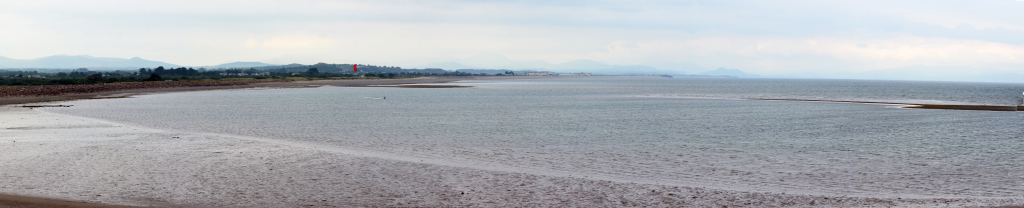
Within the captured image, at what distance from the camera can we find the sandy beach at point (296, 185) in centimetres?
1297

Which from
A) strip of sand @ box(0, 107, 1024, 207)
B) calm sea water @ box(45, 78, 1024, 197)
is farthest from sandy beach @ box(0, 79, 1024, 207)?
calm sea water @ box(45, 78, 1024, 197)

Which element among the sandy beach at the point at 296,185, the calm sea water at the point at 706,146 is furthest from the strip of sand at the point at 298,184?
the calm sea water at the point at 706,146

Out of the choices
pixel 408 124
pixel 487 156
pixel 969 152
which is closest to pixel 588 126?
pixel 408 124

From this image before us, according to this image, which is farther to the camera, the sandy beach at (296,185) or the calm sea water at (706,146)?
the calm sea water at (706,146)

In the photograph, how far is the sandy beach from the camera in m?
13.0

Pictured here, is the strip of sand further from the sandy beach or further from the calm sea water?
the calm sea water

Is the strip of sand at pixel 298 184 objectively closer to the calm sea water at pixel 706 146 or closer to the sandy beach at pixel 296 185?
the sandy beach at pixel 296 185

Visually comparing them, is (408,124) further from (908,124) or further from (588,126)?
(908,124)

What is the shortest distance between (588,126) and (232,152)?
18.6m

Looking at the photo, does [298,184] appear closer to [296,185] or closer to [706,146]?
[296,185]

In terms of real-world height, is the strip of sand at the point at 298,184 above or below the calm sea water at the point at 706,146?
above

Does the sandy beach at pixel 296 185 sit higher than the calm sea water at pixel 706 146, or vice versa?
the sandy beach at pixel 296 185

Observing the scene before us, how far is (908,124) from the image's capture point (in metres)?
36.7

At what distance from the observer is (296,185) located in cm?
1493
